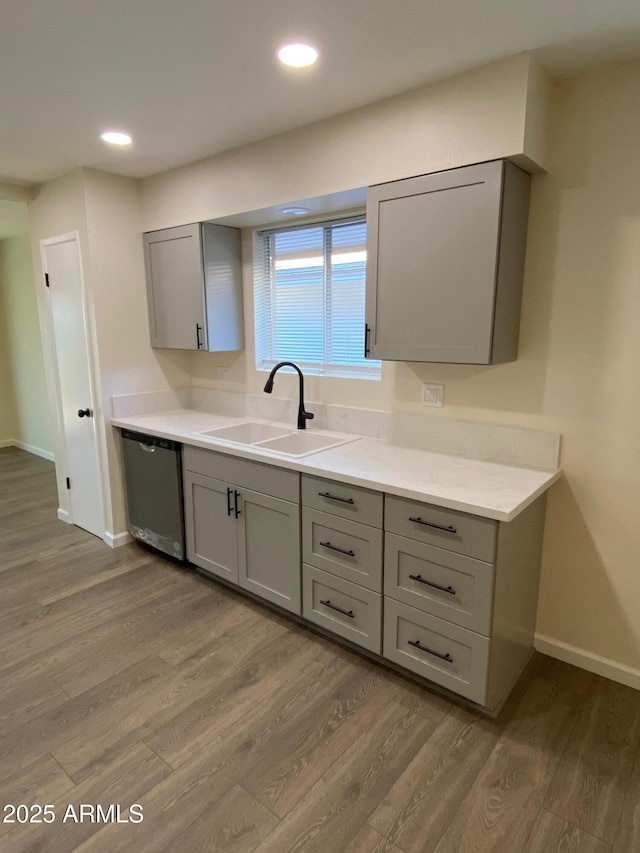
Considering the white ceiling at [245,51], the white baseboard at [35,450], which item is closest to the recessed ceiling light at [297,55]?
the white ceiling at [245,51]

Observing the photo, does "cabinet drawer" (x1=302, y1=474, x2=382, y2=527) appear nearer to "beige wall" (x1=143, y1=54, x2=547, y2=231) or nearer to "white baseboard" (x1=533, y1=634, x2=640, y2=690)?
"white baseboard" (x1=533, y1=634, x2=640, y2=690)

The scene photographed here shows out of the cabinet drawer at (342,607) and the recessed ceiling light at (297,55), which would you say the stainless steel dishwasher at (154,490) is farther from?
the recessed ceiling light at (297,55)

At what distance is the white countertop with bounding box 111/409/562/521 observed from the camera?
70.6 inches

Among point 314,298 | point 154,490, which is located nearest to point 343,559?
point 154,490

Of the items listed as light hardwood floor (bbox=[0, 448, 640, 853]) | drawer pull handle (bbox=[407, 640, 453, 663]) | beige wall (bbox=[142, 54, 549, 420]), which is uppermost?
beige wall (bbox=[142, 54, 549, 420])

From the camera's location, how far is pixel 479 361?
6.49 ft

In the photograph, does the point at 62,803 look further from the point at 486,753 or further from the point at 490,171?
the point at 490,171

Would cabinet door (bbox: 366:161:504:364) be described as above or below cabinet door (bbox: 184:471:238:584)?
above

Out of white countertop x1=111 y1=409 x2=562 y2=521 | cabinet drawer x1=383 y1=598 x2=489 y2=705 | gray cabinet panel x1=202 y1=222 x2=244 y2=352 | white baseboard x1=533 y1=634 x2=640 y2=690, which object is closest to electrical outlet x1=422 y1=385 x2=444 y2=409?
white countertop x1=111 y1=409 x2=562 y2=521

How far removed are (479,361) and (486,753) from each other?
145 centimetres

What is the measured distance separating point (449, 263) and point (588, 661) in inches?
72.3

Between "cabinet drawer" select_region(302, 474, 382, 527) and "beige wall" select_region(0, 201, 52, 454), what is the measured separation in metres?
4.43

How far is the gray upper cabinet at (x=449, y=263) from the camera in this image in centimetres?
191

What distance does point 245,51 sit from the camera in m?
1.75
